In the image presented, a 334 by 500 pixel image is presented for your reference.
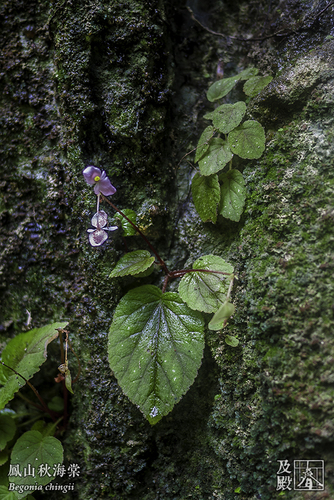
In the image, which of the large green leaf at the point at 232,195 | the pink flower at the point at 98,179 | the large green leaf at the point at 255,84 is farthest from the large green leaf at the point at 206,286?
the large green leaf at the point at 255,84

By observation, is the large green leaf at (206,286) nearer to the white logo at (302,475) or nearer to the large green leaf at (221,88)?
the white logo at (302,475)

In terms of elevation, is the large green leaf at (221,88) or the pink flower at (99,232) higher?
the large green leaf at (221,88)

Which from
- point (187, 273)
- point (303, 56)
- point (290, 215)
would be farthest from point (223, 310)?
point (303, 56)

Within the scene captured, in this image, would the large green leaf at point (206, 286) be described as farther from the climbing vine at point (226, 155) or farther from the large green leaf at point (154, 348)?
the climbing vine at point (226, 155)

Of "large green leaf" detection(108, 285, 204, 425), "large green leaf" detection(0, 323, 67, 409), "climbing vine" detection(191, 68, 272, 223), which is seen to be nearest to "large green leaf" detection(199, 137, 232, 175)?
"climbing vine" detection(191, 68, 272, 223)

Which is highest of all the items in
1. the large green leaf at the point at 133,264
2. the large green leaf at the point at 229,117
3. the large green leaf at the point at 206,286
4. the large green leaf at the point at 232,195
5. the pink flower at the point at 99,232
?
the large green leaf at the point at 229,117

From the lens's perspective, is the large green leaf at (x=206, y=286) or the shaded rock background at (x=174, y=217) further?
the large green leaf at (x=206, y=286)

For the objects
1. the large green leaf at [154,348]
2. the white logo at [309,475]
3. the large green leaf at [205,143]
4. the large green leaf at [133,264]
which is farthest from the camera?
the large green leaf at [205,143]

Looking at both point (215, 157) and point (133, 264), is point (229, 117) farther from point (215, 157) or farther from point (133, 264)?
point (133, 264)

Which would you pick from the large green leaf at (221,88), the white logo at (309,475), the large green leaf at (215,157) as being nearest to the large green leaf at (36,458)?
the white logo at (309,475)

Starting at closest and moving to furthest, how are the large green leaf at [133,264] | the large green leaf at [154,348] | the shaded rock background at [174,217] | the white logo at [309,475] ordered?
the white logo at [309,475] → the shaded rock background at [174,217] → the large green leaf at [154,348] → the large green leaf at [133,264]
